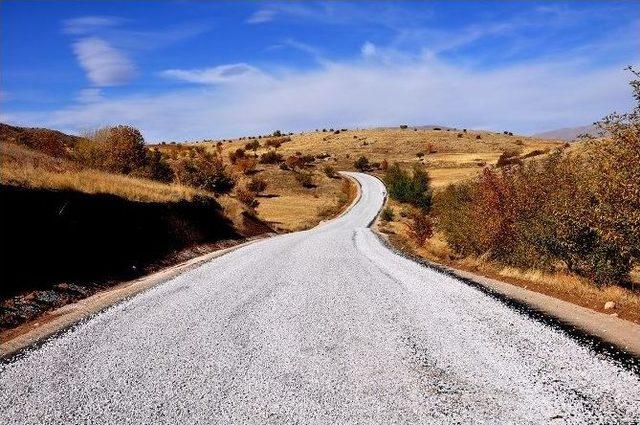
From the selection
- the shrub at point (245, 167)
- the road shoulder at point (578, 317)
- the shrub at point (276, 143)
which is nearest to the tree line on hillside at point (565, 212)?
the road shoulder at point (578, 317)

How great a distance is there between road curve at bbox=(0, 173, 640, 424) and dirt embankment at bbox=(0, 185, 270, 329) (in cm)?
318

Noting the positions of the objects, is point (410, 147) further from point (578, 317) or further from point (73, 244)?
point (578, 317)

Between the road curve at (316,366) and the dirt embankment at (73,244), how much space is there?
3176mm

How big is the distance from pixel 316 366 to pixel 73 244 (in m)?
12.6

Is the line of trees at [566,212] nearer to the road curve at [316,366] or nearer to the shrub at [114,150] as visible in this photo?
the road curve at [316,366]

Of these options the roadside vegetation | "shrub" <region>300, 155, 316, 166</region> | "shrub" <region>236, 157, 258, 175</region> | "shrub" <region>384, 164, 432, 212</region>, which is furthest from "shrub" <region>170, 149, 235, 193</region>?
"shrub" <region>300, 155, 316, 166</region>

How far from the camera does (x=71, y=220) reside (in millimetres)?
18922

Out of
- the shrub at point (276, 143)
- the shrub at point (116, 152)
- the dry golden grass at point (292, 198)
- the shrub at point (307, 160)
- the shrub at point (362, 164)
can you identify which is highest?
the shrub at point (276, 143)

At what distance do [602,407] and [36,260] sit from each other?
15.3 meters

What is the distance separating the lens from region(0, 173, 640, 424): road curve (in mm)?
7223

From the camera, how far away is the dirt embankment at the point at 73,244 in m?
14.2

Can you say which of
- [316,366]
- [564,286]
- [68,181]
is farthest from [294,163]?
[316,366]

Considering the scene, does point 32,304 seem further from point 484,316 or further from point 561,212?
point 561,212

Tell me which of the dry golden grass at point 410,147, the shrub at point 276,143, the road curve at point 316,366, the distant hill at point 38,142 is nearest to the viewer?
the road curve at point 316,366
